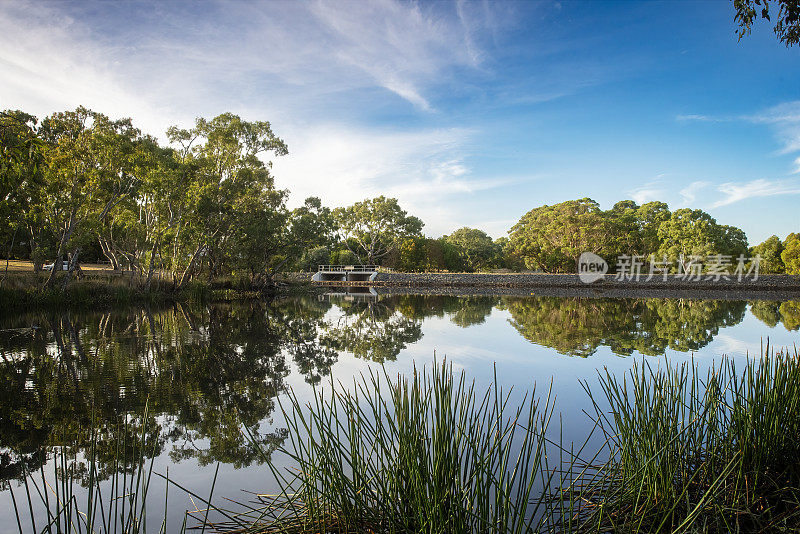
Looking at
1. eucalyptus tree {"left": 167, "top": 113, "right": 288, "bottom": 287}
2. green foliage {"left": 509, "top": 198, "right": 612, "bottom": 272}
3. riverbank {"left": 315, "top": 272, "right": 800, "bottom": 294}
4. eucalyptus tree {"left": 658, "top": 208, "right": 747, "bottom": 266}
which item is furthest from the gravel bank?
eucalyptus tree {"left": 167, "top": 113, "right": 288, "bottom": 287}

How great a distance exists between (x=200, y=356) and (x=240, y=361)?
0.73 meters

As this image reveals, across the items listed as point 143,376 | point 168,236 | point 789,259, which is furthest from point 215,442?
point 789,259

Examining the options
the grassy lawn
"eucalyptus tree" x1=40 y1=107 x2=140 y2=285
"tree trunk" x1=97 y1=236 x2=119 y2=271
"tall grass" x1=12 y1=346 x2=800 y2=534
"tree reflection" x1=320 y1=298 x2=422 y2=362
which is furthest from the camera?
the grassy lawn

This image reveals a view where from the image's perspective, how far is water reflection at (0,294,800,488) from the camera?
3.73 metres

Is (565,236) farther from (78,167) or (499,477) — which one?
(499,477)

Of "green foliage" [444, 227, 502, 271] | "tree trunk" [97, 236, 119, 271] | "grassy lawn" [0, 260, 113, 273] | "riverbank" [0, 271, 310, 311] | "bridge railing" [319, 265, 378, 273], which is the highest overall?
"green foliage" [444, 227, 502, 271]

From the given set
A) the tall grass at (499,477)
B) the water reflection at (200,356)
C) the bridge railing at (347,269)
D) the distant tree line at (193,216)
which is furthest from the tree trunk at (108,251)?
the bridge railing at (347,269)

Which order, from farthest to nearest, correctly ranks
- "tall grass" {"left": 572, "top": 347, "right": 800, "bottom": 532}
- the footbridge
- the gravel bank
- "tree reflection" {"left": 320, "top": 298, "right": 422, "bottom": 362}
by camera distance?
the footbridge, the gravel bank, "tree reflection" {"left": 320, "top": 298, "right": 422, "bottom": 362}, "tall grass" {"left": 572, "top": 347, "right": 800, "bottom": 532}

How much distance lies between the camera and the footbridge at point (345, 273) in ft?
113

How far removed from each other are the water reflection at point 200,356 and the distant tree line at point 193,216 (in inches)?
86.6

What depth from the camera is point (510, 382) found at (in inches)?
223

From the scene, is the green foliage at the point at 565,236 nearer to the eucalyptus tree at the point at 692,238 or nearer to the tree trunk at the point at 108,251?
the eucalyptus tree at the point at 692,238

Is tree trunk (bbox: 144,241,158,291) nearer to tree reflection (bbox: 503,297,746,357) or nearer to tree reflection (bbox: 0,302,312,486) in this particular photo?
tree reflection (bbox: 0,302,312,486)

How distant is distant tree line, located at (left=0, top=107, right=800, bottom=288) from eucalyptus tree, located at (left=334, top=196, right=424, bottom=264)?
0.12 metres
